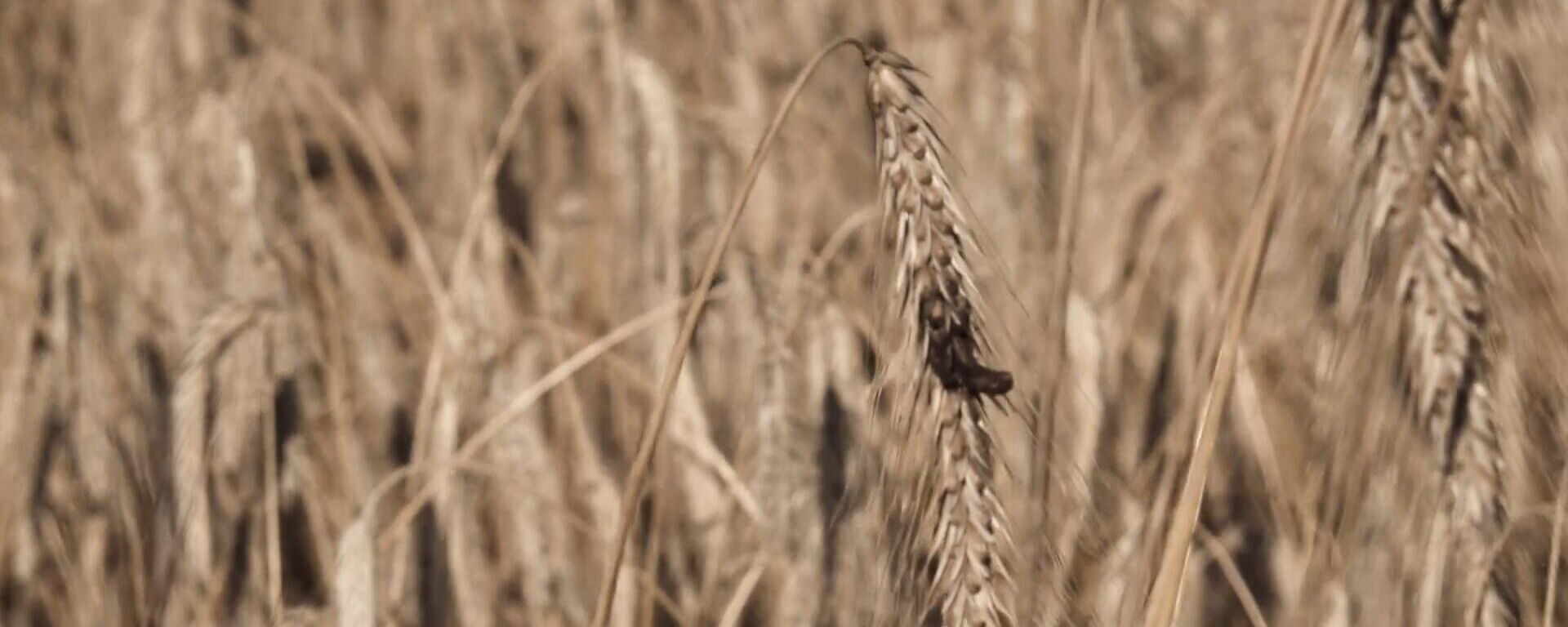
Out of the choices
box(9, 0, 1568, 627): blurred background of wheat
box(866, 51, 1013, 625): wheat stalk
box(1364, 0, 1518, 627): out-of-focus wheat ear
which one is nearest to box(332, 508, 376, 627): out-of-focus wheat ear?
box(9, 0, 1568, 627): blurred background of wheat

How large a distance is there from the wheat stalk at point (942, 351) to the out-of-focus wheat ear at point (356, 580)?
39cm

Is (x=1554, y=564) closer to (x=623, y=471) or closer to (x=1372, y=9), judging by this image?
(x=1372, y=9)

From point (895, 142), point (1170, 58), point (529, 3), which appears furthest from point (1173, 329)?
point (529, 3)

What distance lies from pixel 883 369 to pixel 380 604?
0.47 metres

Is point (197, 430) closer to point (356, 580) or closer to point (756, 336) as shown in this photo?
point (356, 580)

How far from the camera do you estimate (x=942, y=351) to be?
603 mm

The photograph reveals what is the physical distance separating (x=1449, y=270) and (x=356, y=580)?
23.8 inches

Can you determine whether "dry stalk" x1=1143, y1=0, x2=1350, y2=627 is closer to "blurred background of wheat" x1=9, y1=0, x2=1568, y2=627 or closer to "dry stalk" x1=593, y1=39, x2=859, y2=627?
"blurred background of wheat" x1=9, y1=0, x2=1568, y2=627

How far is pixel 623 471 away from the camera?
143 centimetres

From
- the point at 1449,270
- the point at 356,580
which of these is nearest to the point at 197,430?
the point at 356,580

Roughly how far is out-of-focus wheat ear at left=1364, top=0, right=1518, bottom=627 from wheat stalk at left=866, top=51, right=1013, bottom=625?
0.23 metres

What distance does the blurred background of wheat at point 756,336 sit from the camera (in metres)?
0.74

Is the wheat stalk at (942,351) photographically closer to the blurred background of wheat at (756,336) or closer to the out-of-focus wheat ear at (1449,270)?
the blurred background of wheat at (756,336)

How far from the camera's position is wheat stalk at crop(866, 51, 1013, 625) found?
1.97 feet
